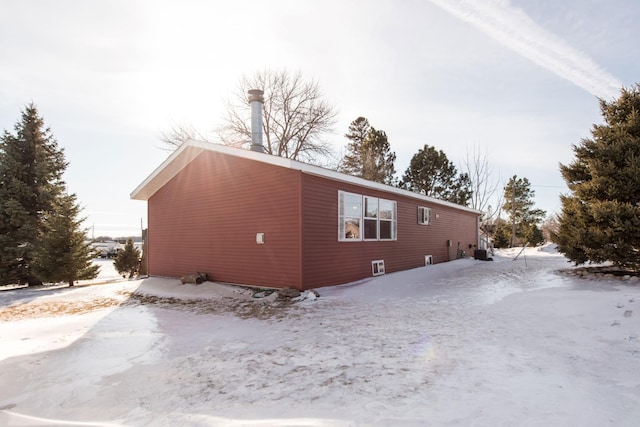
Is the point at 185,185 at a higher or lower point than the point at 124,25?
lower

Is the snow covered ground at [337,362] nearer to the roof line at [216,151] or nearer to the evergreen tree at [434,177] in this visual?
the roof line at [216,151]

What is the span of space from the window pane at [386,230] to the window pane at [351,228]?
1.33 meters

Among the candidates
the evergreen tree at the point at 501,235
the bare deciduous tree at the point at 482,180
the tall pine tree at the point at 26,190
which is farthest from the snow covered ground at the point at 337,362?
the evergreen tree at the point at 501,235

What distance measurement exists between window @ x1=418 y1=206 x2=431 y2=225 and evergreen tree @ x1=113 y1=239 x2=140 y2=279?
14441 millimetres

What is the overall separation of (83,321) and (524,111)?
16613mm

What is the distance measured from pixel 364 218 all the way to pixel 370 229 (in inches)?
18.9

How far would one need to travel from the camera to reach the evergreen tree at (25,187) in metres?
13.7

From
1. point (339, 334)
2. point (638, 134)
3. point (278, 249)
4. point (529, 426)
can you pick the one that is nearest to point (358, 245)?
Answer: point (278, 249)

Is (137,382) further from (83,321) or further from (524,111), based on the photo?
(524,111)

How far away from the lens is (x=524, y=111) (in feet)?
46.2

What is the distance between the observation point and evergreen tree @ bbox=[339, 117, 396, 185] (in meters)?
25.5

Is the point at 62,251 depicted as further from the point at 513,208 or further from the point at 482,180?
the point at 513,208

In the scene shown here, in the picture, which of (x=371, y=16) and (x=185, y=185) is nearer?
(x=371, y=16)

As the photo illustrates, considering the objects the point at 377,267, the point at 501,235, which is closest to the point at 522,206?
the point at 501,235
